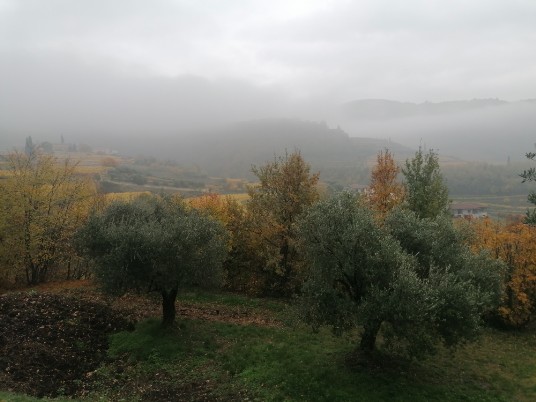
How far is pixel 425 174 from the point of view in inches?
1597

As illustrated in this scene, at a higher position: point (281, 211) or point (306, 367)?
point (281, 211)

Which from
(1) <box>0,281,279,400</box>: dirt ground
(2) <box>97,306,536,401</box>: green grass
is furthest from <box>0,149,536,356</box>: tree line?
(1) <box>0,281,279,400</box>: dirt ground

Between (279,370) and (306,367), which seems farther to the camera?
(306,367)

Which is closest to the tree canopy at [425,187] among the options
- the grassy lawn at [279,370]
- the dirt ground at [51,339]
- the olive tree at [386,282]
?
→ the grassy lawn at [279,370]

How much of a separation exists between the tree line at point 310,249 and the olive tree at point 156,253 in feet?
0.24

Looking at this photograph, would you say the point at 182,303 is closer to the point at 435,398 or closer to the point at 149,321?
the point at 149,321

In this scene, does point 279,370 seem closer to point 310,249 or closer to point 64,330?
point 310,249

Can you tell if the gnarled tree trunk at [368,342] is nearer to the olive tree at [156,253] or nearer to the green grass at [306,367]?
the green grass at [306,367]

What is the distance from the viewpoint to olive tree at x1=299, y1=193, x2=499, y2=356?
18.7 meters

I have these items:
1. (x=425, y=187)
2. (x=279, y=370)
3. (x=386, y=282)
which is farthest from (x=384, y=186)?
(x=279, y=370)

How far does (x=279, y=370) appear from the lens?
74.4 feet

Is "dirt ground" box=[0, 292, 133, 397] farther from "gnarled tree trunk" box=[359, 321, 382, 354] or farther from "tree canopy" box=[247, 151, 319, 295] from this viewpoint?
"gnarled tree trunk" box=[359, 321, 382, 354]

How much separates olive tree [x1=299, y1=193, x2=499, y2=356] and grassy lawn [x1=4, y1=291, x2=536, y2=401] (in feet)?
7.53

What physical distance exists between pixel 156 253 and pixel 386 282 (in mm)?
13770
